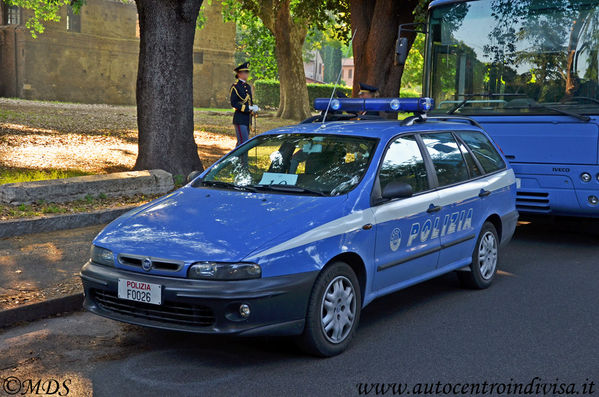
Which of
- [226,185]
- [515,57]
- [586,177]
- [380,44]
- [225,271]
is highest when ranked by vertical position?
[380,44]

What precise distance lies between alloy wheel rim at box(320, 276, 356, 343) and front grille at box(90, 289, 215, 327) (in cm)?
78

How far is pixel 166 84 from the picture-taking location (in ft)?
38.1

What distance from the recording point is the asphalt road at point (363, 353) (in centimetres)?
465

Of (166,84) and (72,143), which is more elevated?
(166,84)

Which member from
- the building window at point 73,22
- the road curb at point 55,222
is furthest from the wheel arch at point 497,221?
the building window at point 73,22

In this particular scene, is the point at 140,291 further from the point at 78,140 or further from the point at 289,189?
the point at 78,140

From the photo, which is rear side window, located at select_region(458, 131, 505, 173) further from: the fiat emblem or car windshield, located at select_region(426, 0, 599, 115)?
the fiat emblem

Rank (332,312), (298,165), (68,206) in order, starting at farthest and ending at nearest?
(68,206)
(298,165)
(332,312)

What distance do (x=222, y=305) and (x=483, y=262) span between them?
342 centimetres

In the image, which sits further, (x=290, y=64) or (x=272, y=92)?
(x=272, y=92)

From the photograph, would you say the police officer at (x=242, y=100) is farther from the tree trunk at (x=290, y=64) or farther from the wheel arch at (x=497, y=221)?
the tree trunk at (x=290, y=64)

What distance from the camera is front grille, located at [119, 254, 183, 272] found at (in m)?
4.74

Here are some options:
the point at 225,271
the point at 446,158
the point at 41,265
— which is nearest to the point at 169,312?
the point at 225,271

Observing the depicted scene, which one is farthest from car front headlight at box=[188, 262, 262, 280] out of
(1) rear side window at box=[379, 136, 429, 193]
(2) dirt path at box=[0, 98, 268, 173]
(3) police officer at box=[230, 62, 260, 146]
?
(2) dirt path at box=[0, 98, 268, 173]
